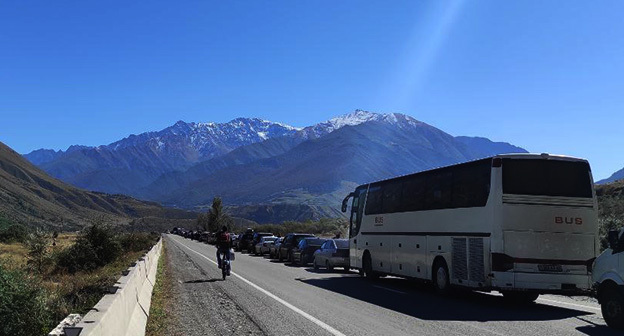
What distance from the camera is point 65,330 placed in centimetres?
521

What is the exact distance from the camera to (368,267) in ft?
70.2

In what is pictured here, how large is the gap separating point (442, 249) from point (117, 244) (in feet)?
71.0

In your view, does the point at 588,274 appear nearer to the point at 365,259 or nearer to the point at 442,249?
the point at 442,249

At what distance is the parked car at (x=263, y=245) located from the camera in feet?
138

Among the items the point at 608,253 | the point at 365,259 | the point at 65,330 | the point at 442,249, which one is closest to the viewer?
the point at 65,330

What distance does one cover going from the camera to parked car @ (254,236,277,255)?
1656 inches

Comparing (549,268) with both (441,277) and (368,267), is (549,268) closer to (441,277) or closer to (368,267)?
(441,277)

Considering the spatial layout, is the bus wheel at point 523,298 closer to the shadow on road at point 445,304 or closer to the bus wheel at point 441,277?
the shadow on road at point 445,304

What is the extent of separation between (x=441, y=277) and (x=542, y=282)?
310 centimetres

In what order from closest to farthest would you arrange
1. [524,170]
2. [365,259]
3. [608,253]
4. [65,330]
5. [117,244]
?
[65,330] → [608,253] → [524,170] → [365,259] → [117,244]

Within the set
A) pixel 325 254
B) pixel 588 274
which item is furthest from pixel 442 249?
pixel 325 254

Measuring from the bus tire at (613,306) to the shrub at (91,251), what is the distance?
25002mm

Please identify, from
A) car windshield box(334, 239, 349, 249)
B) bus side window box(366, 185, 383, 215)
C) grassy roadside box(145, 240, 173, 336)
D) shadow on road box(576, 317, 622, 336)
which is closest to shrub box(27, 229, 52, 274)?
grassy roadside box(145, 240, 173, 336)

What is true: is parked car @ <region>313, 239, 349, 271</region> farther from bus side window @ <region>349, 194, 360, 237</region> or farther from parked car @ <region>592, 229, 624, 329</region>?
parked car @ <region>592, 229, 624, 329</region>
